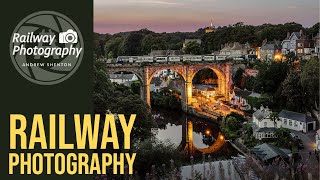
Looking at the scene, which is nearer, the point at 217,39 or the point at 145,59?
the point at 145,59

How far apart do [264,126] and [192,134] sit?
721 centimetres

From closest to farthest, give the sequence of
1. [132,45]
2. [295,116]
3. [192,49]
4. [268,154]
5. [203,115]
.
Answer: [268,154], [295,116], [203,115], [192,49], [132,45]

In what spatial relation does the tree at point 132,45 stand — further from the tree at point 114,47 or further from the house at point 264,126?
the house at point 264,126

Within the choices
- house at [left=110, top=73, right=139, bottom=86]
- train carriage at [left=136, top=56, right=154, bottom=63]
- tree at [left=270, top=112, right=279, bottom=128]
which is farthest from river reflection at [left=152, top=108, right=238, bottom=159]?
house at [left=110, top=73, right=139, bottom=86]

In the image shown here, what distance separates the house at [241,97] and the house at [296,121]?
21.3ft

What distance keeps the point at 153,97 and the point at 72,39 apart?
37769mm

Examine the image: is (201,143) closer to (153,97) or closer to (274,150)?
(274,150)

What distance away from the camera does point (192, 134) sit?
109ft

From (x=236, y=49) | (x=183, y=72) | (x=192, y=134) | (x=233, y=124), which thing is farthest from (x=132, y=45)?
(x=233, y=124)

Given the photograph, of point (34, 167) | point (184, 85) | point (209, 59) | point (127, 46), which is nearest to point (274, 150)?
point (34, 167)

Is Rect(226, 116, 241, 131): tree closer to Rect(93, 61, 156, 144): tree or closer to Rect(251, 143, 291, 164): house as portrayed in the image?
Rect(251, 143, 291, 164): house

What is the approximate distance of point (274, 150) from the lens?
2061 centimetres

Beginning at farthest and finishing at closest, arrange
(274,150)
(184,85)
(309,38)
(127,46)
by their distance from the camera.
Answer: (127,46) → (309,38) → (184,85) → (274,150)

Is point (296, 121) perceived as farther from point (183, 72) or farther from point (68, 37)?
point (68, 37)
